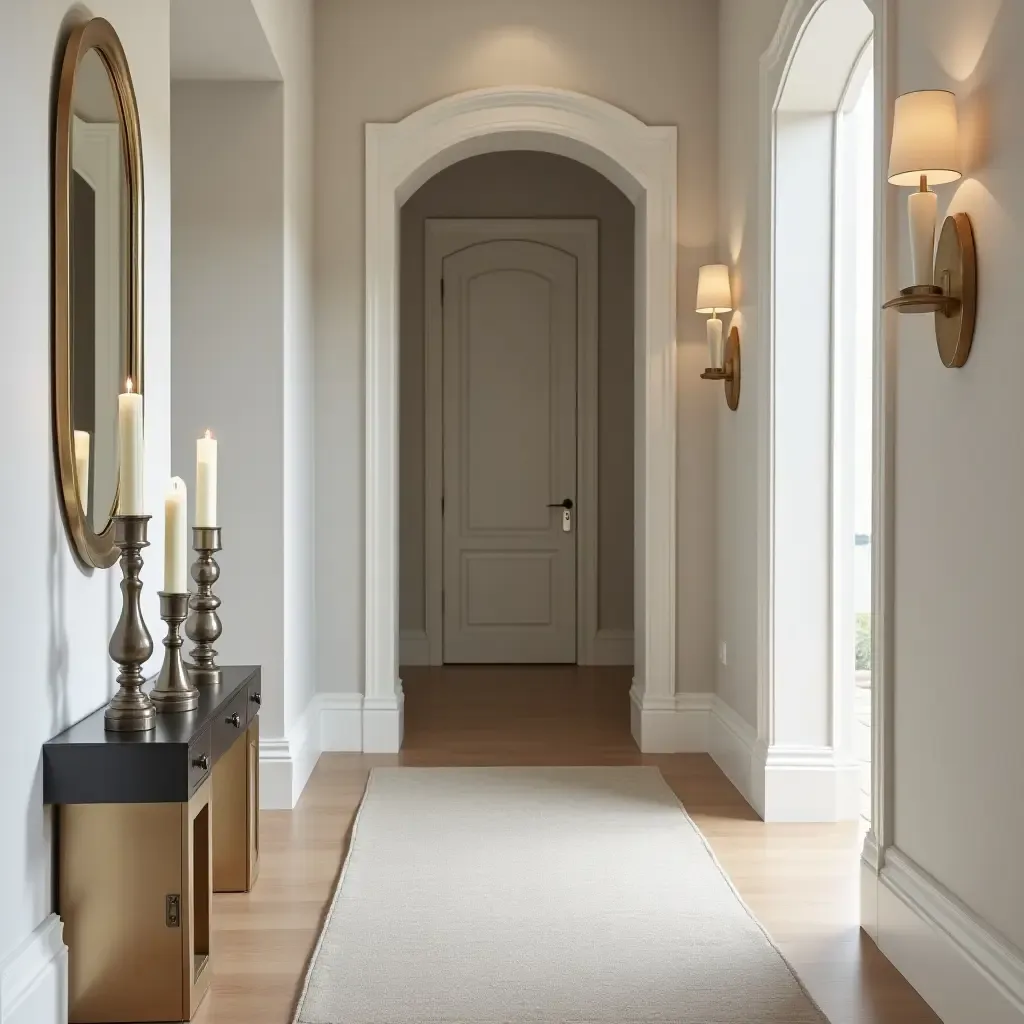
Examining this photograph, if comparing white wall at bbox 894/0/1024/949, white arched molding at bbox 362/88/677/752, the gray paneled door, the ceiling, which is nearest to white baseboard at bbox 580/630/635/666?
the gray paneled door

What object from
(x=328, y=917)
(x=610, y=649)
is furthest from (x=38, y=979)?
(x=610, y=649)

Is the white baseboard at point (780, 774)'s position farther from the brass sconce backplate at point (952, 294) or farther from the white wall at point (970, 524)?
the brass sconce backplate at point (952, 294)

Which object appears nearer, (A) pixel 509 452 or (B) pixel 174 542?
(B) pixel 174 542

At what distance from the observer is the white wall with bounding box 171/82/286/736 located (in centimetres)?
407

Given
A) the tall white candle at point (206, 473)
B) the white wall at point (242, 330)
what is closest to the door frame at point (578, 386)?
the white wall at point (242, 330)

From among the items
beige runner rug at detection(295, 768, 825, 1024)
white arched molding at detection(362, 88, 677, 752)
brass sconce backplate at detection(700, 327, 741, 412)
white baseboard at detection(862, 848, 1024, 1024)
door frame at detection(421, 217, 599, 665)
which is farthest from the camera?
door frame at detection(421, 217, 599, 665)

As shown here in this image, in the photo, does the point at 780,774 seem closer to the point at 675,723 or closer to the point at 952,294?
the point at 675,723

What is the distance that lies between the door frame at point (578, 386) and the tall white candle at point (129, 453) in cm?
473

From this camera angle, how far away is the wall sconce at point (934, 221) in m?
2.29

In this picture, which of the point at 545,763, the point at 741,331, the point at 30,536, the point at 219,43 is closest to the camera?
the point at 30,536

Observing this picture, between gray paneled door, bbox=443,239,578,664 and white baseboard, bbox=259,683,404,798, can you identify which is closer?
white baseboard, bbox=259,683,404,798

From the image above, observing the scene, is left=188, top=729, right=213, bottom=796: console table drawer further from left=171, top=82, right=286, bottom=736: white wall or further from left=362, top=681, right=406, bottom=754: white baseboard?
left=362, top=681, right=406, bottom=754: white baseboard

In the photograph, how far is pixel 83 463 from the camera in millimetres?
2252

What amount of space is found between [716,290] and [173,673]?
265 cm
